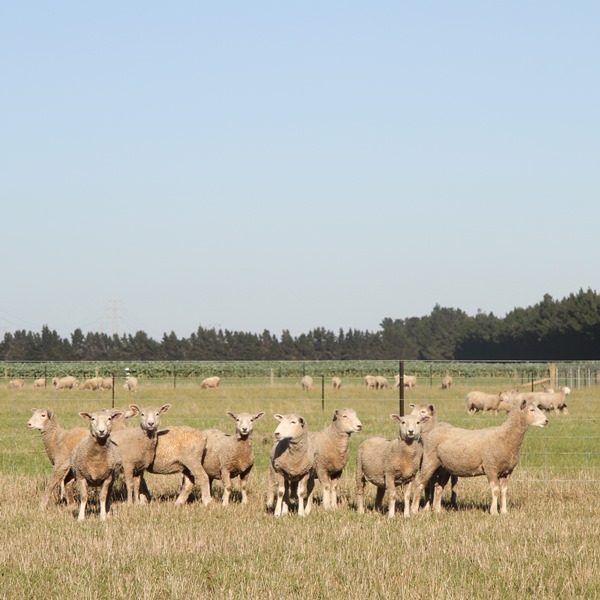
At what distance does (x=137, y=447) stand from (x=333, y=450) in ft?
10.1

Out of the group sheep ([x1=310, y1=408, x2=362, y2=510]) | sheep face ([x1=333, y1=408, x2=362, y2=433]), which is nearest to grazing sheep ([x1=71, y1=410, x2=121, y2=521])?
sheep ([x1=310, y1=408, x2=362, y2=510])

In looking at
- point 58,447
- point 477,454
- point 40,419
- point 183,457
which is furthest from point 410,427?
point 40,419

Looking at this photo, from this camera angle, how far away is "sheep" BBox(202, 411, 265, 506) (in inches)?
605

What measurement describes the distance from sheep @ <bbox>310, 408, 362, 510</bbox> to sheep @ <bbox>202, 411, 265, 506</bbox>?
3.63ft

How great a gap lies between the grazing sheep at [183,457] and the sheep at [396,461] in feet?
8.63

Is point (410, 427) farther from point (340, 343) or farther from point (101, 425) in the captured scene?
point (340, 343)

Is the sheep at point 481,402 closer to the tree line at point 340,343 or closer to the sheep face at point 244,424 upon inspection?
the sheep face at point 244,424

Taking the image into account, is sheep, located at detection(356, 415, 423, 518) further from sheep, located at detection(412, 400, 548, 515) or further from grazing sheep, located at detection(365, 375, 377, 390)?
grazing sheep, located at detection(365, 375, 377, 390)

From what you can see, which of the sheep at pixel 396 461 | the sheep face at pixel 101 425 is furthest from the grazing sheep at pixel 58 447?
the sheep at pixel 396 461

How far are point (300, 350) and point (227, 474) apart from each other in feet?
468

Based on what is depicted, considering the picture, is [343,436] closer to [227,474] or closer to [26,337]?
[227,474]

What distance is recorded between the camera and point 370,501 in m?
16.0

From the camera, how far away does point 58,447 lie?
1525cm

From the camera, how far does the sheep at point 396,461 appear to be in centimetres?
1411
